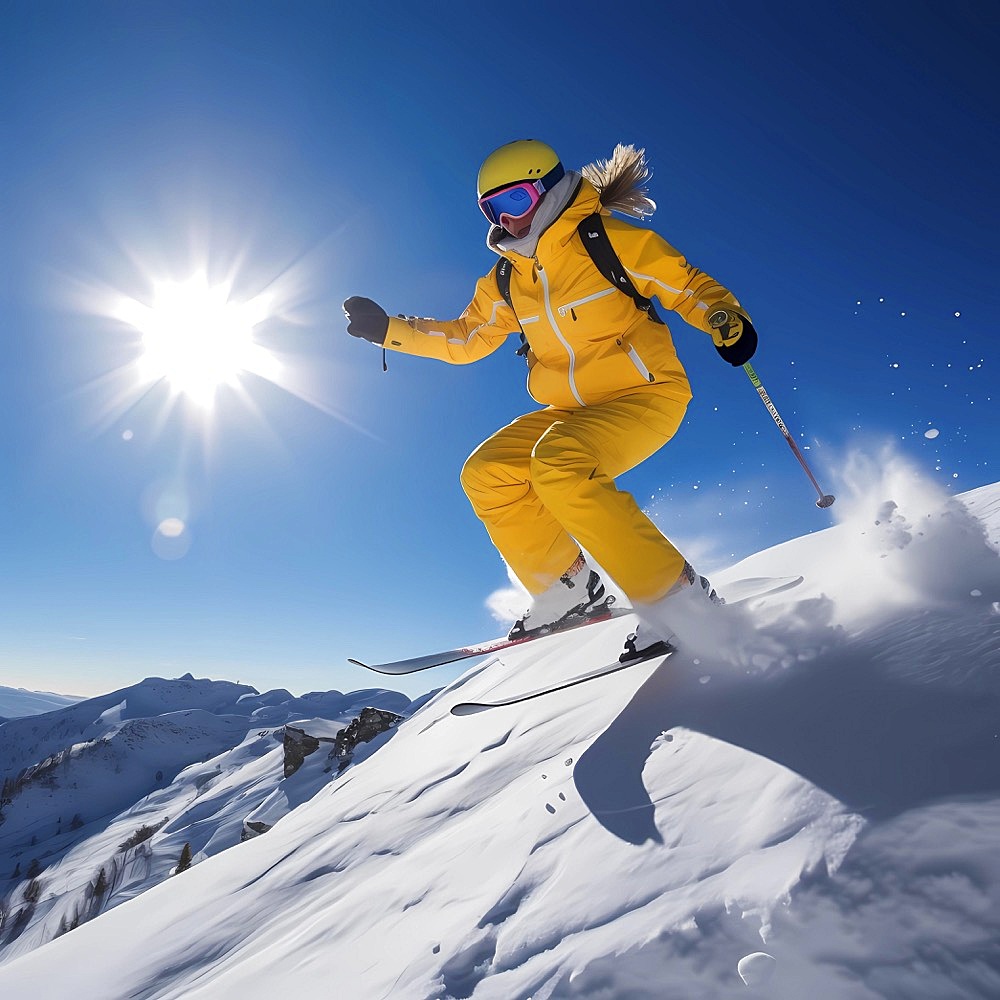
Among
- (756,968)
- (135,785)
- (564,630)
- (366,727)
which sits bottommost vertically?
(756,968)

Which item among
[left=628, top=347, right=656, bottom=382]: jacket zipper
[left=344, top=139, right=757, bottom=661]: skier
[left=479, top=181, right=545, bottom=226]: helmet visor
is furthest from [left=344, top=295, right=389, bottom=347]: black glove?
[left=628, top=347, right=656, bottom=382]: jacket zipper

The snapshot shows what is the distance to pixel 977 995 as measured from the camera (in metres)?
0.74

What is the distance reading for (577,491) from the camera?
2674 millimetres

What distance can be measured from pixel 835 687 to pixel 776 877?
2.48 feet

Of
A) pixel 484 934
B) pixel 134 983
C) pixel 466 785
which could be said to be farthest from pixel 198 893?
pixel 484 934

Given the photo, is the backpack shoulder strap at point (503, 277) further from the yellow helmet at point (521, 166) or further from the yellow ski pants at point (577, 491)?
the yellow ski pants at point (577, 491)

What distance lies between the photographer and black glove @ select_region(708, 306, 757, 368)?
2.87 m

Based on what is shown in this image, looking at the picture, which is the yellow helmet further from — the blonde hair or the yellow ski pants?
the yellow ski pants

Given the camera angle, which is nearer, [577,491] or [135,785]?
[577,491]

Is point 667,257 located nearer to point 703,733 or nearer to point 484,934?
point 703,733

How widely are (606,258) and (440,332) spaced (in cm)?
134

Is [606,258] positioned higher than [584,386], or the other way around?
[606,258]

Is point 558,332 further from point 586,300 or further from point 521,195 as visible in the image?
point 521,195

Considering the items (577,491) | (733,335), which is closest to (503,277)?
(733,335)
